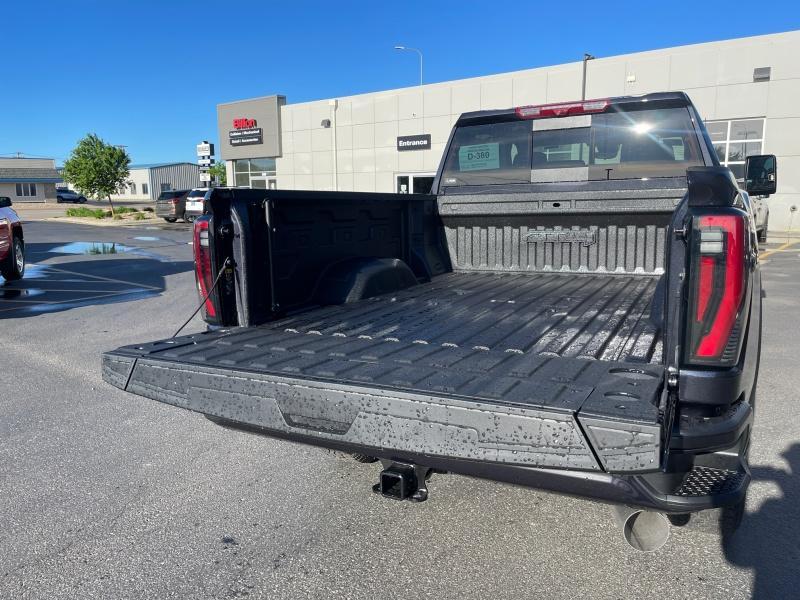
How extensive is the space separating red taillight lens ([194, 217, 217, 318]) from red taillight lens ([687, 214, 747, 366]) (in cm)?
217

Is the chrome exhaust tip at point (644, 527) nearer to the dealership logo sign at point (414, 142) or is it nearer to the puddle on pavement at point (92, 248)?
the puddle on pavement at point (92, 248)

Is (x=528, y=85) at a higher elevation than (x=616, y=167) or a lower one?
higher

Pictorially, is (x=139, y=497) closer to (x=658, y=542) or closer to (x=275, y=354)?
(x=275, y=354)

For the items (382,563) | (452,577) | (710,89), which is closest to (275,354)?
(382,563)

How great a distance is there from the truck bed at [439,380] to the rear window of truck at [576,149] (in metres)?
1.91

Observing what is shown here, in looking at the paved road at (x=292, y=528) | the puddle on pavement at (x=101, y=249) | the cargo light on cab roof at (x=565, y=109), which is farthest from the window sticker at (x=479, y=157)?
the puddle on pavement at (x=101, y=249)

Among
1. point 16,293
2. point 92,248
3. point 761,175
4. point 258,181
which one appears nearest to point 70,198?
point 258,181

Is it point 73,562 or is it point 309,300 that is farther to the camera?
point 309,300

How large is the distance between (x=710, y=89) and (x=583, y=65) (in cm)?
466

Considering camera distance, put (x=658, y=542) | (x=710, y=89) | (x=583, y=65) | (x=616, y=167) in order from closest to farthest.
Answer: (x=658, y=542) < (x=616, y=167) < (x=710, y=89) < (x=583, y=65)

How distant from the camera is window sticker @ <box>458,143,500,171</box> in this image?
5559 millimetres

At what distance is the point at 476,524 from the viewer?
3.01 m

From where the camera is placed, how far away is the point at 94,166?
132ft

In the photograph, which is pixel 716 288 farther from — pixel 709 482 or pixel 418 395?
pixel 418 395
